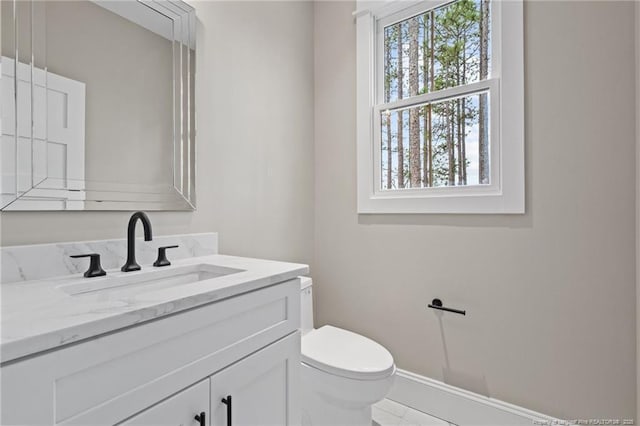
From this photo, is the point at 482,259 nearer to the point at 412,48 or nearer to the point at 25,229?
the point at 412,48

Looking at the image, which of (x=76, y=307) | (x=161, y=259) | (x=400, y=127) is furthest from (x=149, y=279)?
(x=400, y=127)

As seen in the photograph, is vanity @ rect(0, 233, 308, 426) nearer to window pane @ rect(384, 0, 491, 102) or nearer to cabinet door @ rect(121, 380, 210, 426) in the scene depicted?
cabinet door @ rect(121, 380, 210, 426)

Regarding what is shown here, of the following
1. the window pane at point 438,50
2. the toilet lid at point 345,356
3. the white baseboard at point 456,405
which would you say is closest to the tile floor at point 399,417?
the white baseboard at point 456,405

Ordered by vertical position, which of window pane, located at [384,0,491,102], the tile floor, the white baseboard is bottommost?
the tile floor

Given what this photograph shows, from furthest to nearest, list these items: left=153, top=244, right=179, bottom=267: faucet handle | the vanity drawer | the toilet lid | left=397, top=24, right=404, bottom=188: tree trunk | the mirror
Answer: left=397, top=24, right=404, bottom=188: tree trunk < the toilet lid < left=153, top=244, right=179, bottom=267: faucet handle < the mirror < the vanity drawer

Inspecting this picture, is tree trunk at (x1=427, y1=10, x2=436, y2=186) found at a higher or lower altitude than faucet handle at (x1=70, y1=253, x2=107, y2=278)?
higher

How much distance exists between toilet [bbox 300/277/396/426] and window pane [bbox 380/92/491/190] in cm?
93

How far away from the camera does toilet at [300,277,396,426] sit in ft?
4.23

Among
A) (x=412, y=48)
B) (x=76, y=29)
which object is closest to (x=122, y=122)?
(x=76, y=29)

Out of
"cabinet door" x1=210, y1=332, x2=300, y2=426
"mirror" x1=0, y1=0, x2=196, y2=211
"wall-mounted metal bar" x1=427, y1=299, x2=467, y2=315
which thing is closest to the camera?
"cabinet door" x1=210, y1=332, x2=300, y2=426

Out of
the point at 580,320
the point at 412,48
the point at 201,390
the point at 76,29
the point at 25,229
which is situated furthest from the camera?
the point at 412,48

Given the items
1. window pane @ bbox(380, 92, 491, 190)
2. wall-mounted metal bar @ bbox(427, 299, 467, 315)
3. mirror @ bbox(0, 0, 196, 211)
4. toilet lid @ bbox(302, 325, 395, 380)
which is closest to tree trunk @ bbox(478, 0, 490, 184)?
window pane @ bbox(380, 92, 491, 190)

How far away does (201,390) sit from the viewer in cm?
80

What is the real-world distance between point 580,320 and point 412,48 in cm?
157
